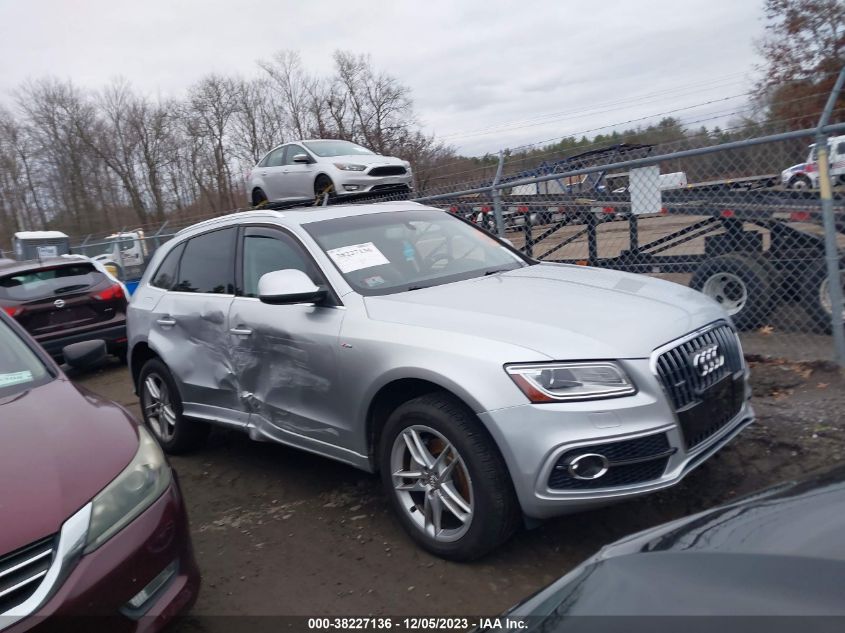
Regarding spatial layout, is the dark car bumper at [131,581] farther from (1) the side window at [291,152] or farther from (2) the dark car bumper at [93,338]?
(1) the side window at [291,152]

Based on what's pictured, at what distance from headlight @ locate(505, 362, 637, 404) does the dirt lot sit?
0.91 meters

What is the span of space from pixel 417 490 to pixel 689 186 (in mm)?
4918

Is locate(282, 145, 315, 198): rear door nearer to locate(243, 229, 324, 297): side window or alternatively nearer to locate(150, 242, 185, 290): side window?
locate(150, 242, 185, 290): side window

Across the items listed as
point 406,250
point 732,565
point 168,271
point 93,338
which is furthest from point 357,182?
point 732,565

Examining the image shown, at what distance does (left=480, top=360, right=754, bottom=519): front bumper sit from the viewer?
9.07ft

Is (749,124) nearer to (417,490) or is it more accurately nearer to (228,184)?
(417,490)

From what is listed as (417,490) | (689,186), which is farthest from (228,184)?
(417,490)

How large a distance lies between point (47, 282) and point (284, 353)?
5.71 m

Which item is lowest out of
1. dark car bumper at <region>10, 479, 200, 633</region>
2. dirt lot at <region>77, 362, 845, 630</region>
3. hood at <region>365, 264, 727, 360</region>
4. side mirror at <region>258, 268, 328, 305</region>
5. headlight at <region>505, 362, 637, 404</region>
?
dirt lot at <region>77, 362, 845, 630</region>

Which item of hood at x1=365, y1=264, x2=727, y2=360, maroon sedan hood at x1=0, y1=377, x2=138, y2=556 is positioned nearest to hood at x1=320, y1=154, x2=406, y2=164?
hood at x1=365, y1=264, x2=727, y2=360

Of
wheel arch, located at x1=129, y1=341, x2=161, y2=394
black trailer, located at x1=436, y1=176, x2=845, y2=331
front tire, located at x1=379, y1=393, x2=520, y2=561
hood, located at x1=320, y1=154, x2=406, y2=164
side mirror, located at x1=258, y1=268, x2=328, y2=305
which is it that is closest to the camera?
front tire, located at x1=379, y1=393, x2=520, y2=561

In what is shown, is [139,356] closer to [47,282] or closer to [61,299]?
[61,299]

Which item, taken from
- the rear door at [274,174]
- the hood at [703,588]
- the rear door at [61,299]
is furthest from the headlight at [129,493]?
the rear door at [274,174]

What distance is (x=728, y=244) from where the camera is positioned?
23.2 ft
